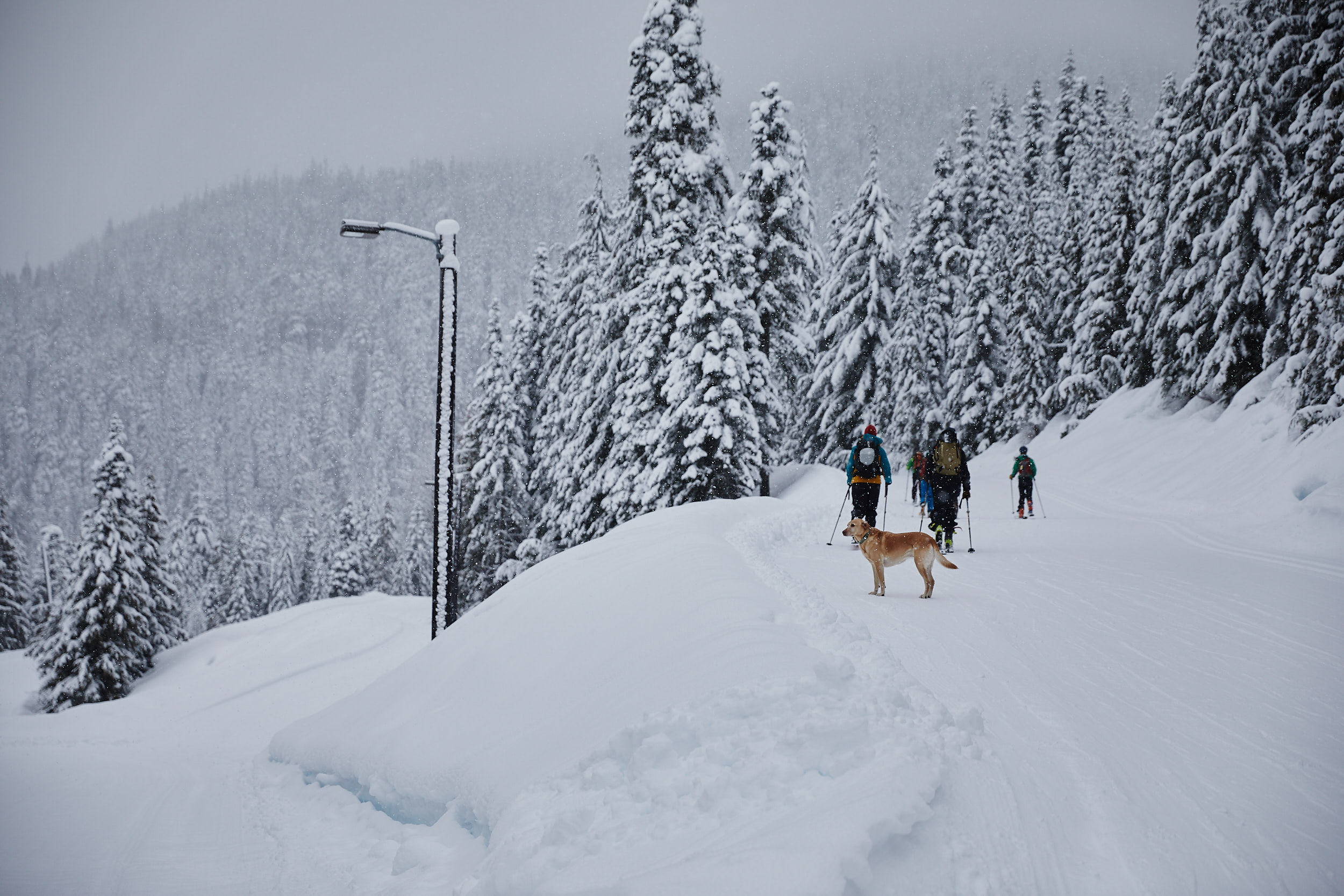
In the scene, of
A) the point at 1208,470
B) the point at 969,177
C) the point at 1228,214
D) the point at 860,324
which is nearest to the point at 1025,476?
the point at 1208,470

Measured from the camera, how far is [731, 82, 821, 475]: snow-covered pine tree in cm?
2295

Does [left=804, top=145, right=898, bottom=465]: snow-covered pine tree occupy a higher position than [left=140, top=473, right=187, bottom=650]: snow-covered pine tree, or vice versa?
[left=804, top=145, right=898, bottom=465]: snow-covered pine tree

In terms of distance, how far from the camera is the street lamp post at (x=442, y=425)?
311 inches

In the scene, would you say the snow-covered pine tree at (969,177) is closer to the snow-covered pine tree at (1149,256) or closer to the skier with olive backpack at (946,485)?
the snow-covered pine tree at (1149,256)

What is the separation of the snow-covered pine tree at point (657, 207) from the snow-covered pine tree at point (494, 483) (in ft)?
26.9

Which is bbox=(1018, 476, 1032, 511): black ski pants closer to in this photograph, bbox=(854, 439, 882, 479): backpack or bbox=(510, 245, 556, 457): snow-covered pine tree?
bbox=(854, 439, 882, 479): backpack

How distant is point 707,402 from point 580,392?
6630 millimetres

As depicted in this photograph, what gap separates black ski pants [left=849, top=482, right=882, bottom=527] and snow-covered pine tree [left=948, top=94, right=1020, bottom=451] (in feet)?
78.8

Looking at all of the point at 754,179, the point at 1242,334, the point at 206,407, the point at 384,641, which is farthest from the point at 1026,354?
the point at 206,407

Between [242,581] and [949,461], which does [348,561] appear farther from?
[949,461]

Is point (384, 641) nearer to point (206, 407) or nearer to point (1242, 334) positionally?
point (1242, 334)

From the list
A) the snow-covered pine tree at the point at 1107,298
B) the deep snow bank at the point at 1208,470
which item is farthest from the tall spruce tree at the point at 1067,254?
the deep snow bank at the point at 1208,470

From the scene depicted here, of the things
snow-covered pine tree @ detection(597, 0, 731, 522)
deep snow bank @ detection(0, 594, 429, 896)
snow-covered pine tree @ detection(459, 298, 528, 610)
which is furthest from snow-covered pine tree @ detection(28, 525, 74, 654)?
snow-covered pine tree @ detection(597, 0, 731, 522)

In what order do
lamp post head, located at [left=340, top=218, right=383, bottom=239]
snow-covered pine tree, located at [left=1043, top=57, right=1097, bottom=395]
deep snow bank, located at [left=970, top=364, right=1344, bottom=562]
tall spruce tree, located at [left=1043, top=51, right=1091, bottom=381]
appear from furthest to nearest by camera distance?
1. tall spruce tree, located at [left=1043, top=51, right=1091, bottom=381]
2. snow-covered pine tree, located at [left=1043, top=57, right=1097, bottom=395]
3. deep snow bank, located at [left=970, top=364, right=1344, bottom=562]
4. lamp post head, located at [left=340, top=218, right=383, bottom=239]
